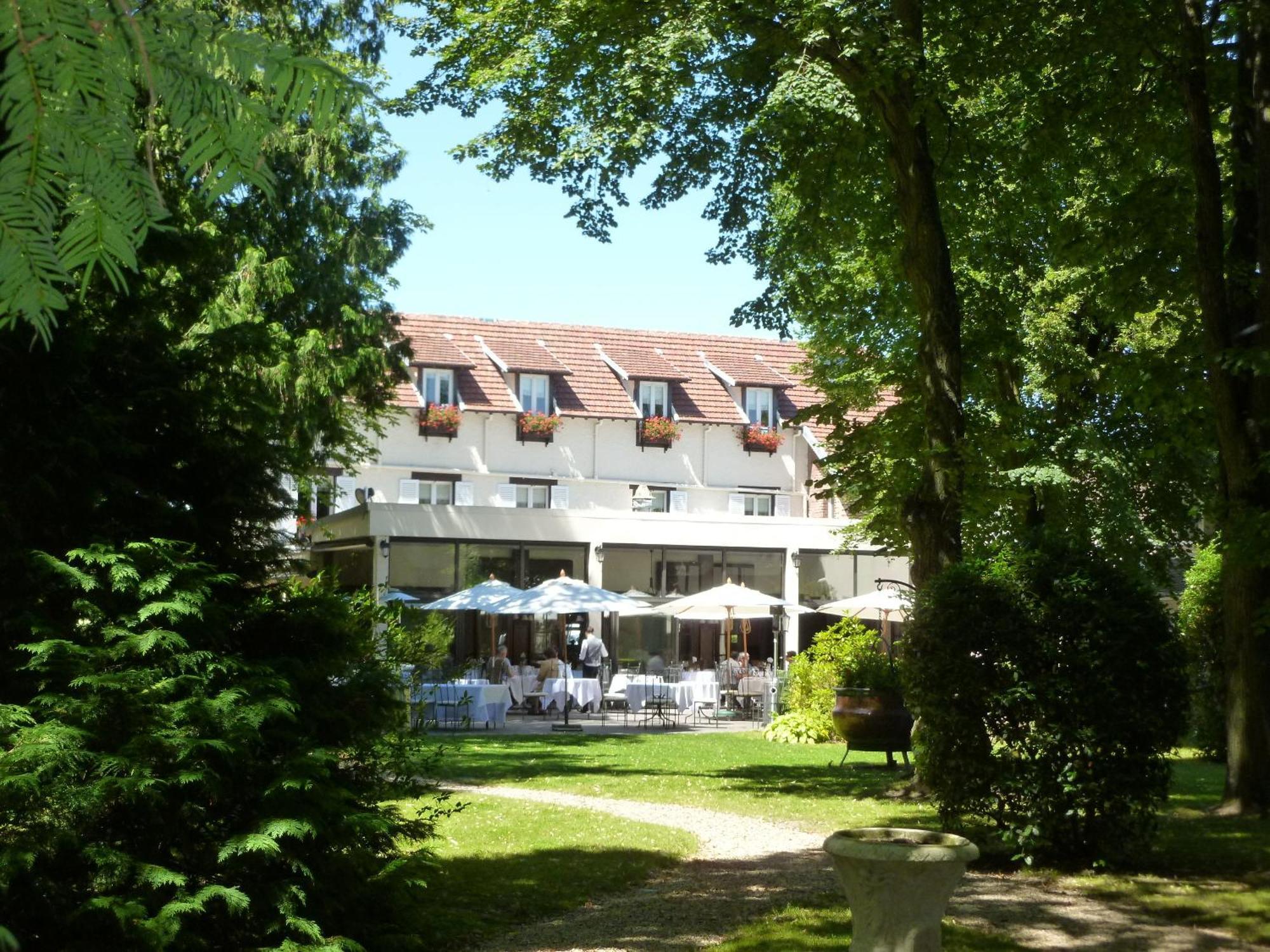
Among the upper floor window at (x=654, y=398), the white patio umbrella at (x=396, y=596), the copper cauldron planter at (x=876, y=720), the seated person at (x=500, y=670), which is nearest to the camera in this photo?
the copper cauldron planter at (x=876, y=720)

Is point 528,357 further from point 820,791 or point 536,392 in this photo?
point 820,791

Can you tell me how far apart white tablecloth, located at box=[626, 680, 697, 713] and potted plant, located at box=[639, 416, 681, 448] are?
14.6m

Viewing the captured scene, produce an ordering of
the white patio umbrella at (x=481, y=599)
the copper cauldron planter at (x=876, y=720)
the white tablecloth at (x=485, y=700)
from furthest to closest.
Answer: the white patio umbrella at (x=481, y=599) → the white tablecloth at (x=485, y=700) → the copper cauldron planter at (x=876, y=720)

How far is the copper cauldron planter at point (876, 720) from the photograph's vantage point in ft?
53.9

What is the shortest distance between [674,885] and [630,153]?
766 centimetres

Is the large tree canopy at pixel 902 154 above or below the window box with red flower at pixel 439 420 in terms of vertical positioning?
below

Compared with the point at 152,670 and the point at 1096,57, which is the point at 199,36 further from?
the point at 1096,57

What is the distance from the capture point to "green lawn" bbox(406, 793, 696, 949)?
874 cm

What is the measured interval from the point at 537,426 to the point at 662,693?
49.0ft

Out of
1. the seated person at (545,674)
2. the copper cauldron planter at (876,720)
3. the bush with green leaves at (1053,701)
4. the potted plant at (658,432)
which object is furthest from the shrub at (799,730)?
the potted plant at (658,432)

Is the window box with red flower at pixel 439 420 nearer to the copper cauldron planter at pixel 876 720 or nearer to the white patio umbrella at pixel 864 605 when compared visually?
the white patio umbrella at pixel 864 605

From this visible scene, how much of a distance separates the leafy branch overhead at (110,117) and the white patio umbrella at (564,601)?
25.9 m

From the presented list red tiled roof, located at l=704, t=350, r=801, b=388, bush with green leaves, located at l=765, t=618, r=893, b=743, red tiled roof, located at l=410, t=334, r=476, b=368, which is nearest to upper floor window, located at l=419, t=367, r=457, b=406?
red tiled roof, located at l=410, t=334, r=476, b=368

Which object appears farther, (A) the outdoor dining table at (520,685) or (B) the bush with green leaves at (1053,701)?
(A) the outdoor dining table at (520,685)
